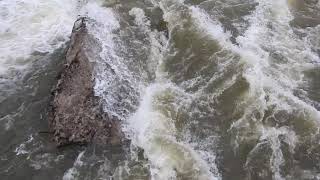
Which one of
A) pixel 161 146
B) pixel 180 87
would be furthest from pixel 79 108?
pixel 180 87

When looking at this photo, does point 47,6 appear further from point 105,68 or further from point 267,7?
point 267,7

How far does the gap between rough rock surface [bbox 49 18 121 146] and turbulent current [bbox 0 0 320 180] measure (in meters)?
0.18

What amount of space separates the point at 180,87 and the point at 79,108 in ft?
5.83

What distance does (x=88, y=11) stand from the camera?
10602 mm

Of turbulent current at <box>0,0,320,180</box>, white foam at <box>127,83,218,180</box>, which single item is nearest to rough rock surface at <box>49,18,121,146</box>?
turbulent current at <box>0,0,320,180</box>

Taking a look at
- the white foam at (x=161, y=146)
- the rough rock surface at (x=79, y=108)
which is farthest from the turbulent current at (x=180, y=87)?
the rough rock surface at (x=79, y=108)

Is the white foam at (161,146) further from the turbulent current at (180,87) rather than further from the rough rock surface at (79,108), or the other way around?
the rough rock surface at (79,108)

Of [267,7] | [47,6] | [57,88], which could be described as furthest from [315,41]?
[47,6]

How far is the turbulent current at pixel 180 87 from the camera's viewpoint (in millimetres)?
6820

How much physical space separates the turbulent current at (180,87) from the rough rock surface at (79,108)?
177 mm

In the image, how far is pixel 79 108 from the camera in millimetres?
7469

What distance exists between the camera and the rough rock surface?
23.4 feet

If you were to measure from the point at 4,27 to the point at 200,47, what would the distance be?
14.5 ft

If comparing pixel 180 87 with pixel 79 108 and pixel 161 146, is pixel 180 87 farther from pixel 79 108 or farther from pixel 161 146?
pixel 79 108
